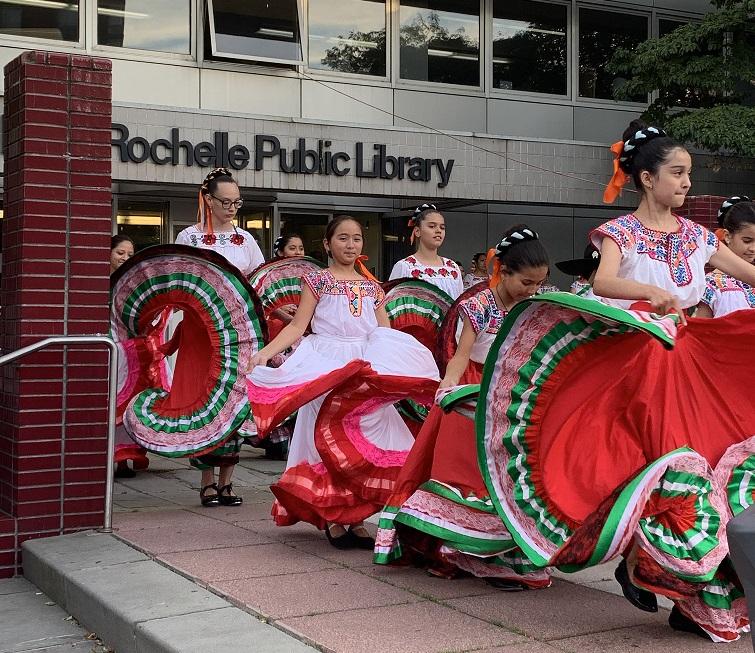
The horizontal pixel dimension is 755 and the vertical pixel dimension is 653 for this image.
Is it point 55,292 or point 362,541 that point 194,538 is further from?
point 55,292

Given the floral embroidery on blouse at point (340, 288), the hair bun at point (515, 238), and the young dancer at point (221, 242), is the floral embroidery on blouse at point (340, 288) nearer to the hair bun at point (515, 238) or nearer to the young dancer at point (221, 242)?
the hair bun at point (515, 238)

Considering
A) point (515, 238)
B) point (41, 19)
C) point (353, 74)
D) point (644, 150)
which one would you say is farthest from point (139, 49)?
point (644, 150)

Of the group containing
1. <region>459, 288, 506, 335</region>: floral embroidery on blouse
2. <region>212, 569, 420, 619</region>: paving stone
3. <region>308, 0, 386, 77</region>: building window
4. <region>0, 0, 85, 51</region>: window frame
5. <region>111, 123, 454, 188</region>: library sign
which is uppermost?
<region>308, 0, 386, 77</region>: building window

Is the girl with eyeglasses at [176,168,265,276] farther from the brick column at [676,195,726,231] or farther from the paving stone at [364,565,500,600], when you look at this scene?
the brick column at [676,195,726,231]

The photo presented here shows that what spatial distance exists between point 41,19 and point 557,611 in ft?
44.9

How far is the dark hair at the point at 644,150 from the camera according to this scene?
15.2ft

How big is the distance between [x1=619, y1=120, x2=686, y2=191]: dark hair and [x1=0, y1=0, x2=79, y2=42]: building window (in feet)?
42.5

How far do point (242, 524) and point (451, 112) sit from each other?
43.6 ft

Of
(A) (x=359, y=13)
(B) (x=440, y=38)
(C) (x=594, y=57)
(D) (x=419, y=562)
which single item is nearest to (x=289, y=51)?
(A) (x=359, y=13)

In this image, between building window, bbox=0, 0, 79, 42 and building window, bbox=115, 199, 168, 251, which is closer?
building window, bbox=0, 0, 79, 42

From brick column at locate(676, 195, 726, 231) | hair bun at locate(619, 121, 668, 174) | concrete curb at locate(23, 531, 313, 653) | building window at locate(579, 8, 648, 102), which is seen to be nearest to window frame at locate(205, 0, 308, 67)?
building window at locate(579, 8, 648, 102)

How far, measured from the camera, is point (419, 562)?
5457 mm

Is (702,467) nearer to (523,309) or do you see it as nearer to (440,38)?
(523,309)

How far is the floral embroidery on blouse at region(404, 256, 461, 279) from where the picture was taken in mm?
9664
